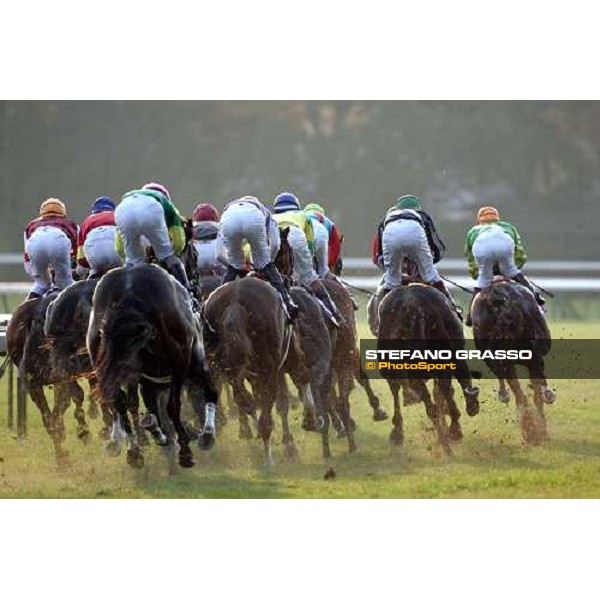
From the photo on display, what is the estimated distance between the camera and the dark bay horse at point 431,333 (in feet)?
42.2

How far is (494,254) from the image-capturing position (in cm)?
1405

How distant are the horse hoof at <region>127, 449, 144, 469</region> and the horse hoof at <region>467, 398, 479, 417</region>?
2512 millimetres

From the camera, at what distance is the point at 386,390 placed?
49.8 feet

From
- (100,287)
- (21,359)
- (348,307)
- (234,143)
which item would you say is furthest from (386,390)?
(100,287)

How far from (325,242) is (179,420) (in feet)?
11.4

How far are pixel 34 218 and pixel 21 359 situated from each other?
1.09 metres

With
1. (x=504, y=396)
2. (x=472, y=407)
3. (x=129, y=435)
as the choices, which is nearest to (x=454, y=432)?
(x=472, y=407)

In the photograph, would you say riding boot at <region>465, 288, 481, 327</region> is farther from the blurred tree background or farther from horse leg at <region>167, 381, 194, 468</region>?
horse leg at <region>167, 381, 194, 468</region>

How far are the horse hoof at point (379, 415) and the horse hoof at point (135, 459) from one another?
A: 9.10ft

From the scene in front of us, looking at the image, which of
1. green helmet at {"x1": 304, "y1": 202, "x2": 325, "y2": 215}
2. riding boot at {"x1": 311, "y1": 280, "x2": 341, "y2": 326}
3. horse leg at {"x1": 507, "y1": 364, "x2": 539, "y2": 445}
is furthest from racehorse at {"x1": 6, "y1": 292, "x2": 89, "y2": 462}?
horse leg at {"x1": 507, "y1": 364, "x2": 539, "y2": 445}

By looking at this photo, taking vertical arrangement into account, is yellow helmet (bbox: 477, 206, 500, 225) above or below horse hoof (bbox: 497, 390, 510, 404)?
above

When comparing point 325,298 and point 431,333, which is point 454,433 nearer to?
point 431,333

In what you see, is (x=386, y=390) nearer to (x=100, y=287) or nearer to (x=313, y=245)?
(x=313, y=245)

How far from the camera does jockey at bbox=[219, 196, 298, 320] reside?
492 inches
